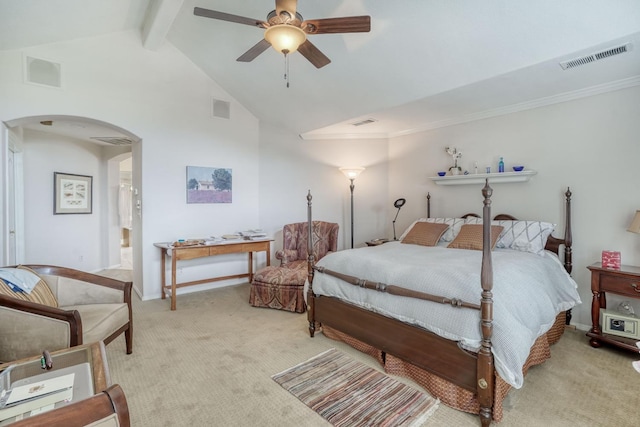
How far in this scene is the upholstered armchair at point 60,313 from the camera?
2.01 metres

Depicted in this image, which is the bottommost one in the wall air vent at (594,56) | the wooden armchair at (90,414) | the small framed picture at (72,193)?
the wooden armchair at (90,414)

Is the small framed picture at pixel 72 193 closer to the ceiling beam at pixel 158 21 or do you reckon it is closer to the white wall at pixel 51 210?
the white wall at pixel 51 210

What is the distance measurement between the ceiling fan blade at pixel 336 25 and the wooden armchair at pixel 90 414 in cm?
238

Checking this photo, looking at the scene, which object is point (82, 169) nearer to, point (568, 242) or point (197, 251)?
point (197, 251)

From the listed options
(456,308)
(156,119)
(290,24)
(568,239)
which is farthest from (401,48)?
(156,119)

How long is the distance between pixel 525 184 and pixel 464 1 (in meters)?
2.37

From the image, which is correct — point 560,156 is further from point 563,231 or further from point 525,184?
point 563,231

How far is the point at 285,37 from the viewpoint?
2.26 metres

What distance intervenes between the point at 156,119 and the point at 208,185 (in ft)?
3.80

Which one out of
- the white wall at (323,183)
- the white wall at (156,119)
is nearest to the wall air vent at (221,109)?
the white wall at (156,119)

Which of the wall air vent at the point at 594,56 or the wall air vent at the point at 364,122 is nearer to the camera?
the wall air vent at the point at 594,56

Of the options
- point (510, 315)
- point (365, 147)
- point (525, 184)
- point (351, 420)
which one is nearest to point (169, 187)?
point (365, 147)

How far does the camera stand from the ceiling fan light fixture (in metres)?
2.21

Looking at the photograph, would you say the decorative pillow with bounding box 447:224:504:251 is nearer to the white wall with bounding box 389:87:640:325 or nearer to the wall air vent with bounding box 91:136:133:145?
the white wall with bounding box 389:87:640:325
